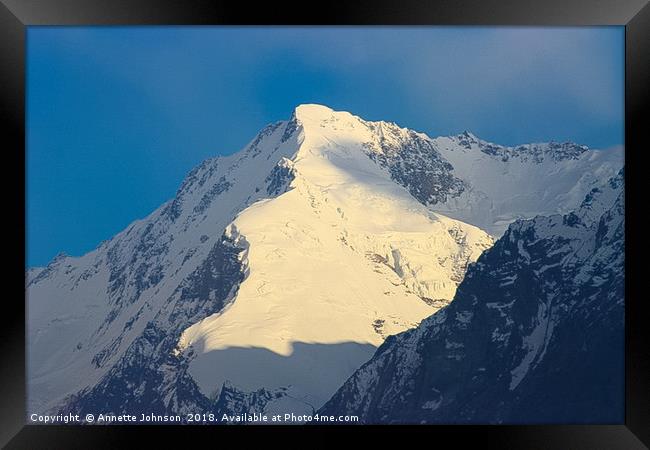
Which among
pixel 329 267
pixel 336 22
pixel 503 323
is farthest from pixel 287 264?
pixel 336 22

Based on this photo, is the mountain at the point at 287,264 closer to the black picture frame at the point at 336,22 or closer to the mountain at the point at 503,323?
the mountain at the point at 503,323

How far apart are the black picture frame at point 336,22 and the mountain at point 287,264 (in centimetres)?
9194

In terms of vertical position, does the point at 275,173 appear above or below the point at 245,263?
above

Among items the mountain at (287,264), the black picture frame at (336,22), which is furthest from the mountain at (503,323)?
the black picture frame at (336,22)

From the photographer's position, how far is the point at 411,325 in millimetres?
120625

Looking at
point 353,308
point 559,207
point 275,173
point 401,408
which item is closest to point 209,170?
point 275,173

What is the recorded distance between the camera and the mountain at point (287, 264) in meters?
115

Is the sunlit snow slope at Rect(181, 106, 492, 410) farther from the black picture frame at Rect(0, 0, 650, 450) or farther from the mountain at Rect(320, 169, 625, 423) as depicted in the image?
the black picture frame at Rect(0, 0, 650, 450)

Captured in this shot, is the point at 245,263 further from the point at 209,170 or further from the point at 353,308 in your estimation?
the point at 209,170

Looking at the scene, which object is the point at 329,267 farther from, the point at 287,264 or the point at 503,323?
the point at 503,323

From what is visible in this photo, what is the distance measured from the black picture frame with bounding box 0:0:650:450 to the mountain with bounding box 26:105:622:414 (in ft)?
302

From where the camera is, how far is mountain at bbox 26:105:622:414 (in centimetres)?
11544

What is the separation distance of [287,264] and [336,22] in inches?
5033

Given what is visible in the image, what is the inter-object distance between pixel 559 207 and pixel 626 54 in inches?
4143
